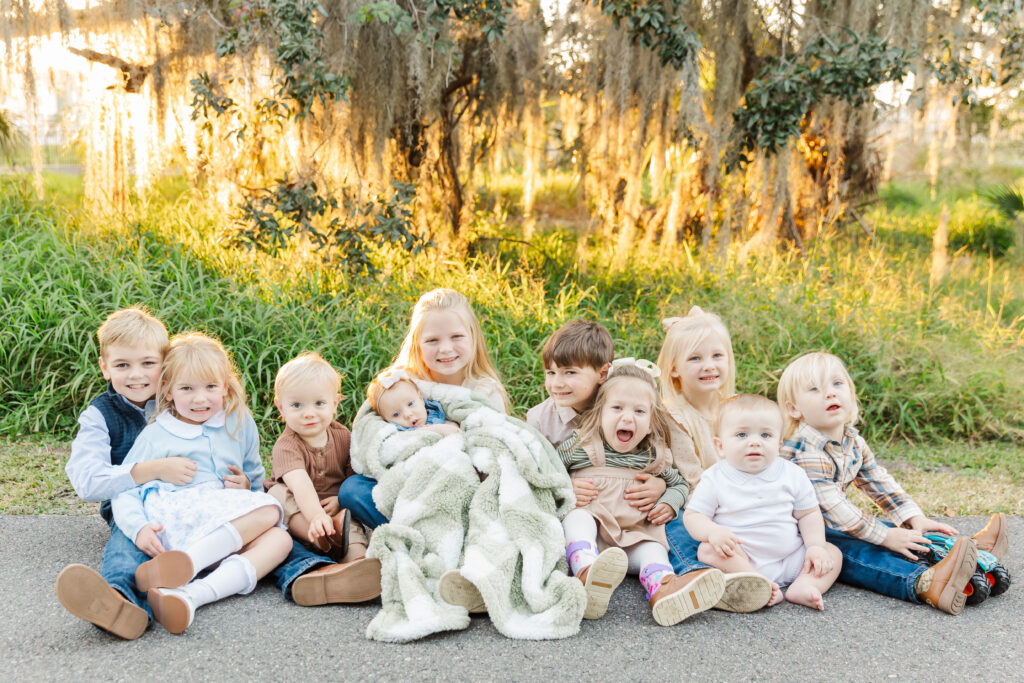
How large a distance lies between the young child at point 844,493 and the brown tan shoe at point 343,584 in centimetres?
Answer: 156

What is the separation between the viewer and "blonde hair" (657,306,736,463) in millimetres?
3447

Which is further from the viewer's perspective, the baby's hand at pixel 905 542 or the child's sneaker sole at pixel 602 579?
the baby's hand at pixel 905 542

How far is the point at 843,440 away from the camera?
10.5 feet

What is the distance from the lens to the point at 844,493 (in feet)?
10.3

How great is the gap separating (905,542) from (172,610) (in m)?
2.43

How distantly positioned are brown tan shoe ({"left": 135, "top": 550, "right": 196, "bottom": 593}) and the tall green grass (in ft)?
7.15

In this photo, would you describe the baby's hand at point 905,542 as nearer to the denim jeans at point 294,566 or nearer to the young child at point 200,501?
the denim jeans at point 294,566

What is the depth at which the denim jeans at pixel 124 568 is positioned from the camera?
2.55 meters

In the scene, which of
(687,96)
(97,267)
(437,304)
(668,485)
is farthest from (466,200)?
(668,485)

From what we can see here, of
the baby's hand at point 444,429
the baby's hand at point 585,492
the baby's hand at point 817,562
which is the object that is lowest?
the baby's hand at point 817,562

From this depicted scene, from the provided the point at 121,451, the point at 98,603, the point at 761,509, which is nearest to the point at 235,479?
the point at 121,451

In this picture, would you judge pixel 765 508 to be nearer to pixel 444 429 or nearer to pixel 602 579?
pixel 602 579

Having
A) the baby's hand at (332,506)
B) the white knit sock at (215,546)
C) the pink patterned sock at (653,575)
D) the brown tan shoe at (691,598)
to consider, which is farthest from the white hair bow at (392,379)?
A: the brown tan shoe at (691,598)

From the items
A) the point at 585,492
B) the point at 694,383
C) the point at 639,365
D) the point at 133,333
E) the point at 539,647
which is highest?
the point at 133,333
